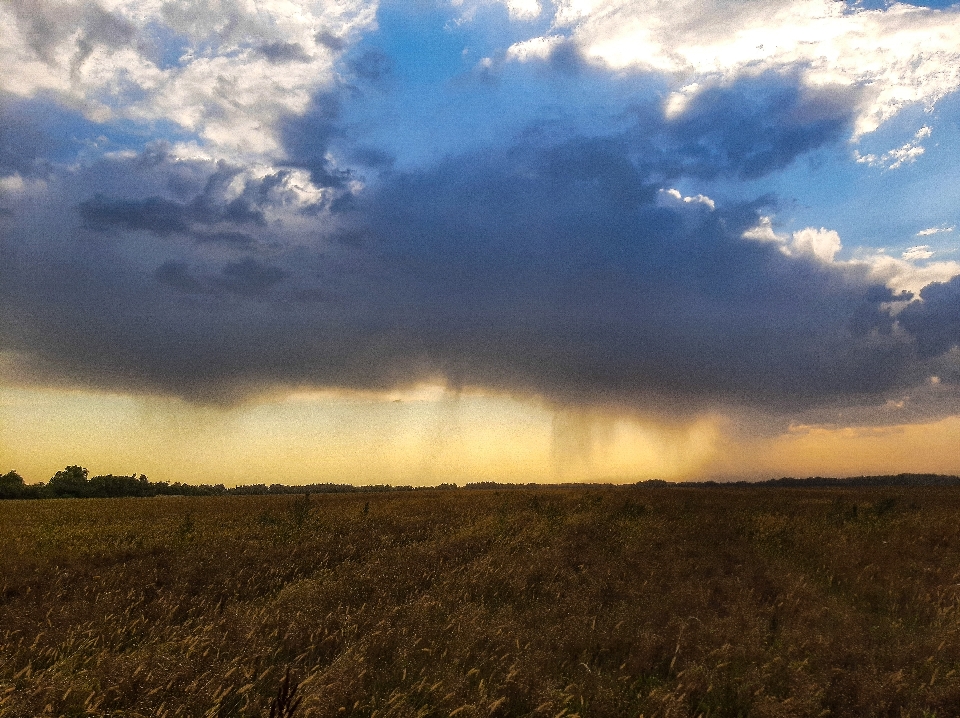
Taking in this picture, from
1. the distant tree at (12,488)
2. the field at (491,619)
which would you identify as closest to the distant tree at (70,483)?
the distant tree at (12,488)

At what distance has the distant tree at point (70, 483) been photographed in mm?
68938

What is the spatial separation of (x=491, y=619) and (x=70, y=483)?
78520 millimetres

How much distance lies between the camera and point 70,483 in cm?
7031

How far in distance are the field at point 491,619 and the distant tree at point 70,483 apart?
62.4 m

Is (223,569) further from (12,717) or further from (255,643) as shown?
(12,717)

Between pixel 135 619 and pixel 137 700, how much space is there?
4075 millimetres

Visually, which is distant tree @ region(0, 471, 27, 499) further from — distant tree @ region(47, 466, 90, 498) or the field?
the field

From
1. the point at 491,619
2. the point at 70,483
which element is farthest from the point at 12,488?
the point at 491,619

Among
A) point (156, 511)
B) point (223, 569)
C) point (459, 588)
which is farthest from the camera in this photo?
point (156, 511)

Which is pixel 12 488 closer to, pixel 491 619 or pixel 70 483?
pixel 70 483

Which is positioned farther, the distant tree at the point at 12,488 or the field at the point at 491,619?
the distant tree at the point at 12,488

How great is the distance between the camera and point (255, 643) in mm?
7926

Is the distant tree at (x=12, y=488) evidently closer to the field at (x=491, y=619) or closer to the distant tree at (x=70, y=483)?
the distant tree at (x=70, y=483)

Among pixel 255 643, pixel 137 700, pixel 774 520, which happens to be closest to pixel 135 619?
pixel 255 643
